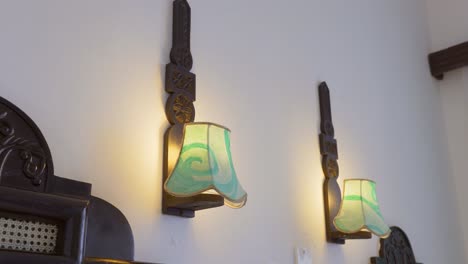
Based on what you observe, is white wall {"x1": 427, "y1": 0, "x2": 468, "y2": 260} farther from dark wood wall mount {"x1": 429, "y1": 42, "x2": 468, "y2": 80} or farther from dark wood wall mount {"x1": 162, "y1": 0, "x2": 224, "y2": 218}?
dark wood wall mount {"x1": 162, "y1": 0, "x2": 224, "y2": 218}

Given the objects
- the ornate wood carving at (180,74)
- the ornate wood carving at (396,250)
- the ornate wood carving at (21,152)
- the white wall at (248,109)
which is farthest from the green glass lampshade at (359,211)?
the ornate wood carving at (21,152)

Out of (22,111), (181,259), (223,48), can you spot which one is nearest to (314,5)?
(223,48)

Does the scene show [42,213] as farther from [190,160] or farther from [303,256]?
[303,256]

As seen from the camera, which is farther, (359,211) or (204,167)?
(359,211)

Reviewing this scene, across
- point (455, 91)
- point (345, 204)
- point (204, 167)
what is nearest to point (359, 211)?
point (345, 204)

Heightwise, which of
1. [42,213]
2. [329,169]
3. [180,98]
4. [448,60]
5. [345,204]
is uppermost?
[448,60]

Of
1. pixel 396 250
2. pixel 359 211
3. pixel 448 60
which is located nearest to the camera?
pixel 359 211

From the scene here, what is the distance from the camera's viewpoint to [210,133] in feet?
5.24

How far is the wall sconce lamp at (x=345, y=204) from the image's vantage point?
→ 7.33 feet

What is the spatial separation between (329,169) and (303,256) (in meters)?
0.49

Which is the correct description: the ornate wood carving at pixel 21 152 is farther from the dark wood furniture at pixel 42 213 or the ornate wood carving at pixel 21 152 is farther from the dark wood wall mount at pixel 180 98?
the dark wood wall mount at pixel 180 98

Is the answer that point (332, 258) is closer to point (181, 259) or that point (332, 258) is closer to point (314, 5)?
point (181, 259)

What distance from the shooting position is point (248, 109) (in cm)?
212

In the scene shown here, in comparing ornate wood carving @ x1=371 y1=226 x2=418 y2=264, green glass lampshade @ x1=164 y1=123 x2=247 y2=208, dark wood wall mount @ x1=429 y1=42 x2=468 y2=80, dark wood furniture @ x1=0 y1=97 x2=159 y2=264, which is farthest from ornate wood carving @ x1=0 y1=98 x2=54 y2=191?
dark wood wall mount @ x1=429 y1=42 x2=468 y2=80
